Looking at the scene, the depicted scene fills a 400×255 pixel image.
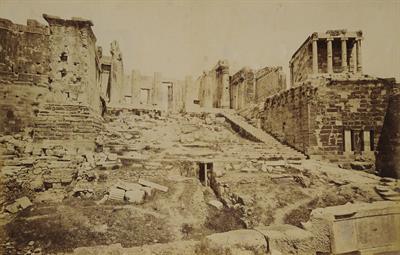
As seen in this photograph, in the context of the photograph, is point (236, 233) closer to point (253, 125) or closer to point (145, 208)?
point (145, 208)

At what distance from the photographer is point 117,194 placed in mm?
5484

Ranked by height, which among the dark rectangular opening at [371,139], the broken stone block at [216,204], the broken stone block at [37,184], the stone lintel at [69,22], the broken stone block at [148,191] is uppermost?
the stone lintel at [69,22]

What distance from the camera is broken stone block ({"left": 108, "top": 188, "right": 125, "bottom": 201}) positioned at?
5.42 metres

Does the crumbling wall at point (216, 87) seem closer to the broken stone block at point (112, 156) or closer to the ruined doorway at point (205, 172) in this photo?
the ruined doorway at point (205, 172)

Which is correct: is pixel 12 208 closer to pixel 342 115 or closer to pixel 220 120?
pixel 342 115

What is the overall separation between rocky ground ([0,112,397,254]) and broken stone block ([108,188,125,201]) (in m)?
0.02

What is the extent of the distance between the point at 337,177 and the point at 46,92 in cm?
1051

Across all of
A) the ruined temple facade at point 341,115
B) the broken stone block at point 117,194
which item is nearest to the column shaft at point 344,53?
the ruined temple facade at point 341,115

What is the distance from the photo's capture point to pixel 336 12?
577 cm

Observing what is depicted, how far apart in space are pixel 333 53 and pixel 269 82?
197 inches

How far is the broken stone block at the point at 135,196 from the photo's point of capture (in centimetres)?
541

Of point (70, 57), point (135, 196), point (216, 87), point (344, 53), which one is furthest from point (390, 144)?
point (216, 87)

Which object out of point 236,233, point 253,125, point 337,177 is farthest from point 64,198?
point 253,125

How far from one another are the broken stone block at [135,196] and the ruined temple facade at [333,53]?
1152 cm
